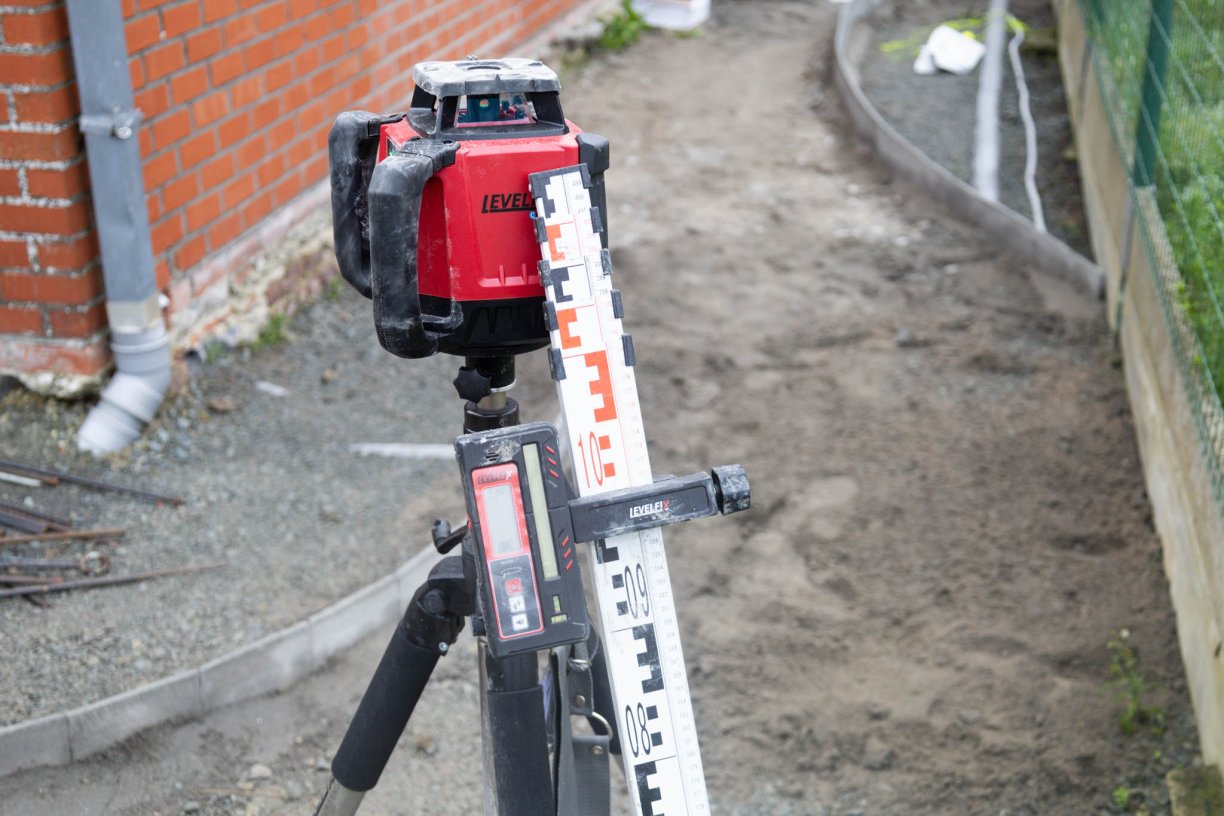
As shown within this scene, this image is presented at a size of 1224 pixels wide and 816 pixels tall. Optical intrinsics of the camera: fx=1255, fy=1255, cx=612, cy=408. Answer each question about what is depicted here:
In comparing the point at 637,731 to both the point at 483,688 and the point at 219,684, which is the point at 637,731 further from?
Answer: the point at 219,684

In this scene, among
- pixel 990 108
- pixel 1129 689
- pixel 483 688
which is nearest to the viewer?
pixel 483 688

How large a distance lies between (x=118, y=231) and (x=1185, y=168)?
3.33 m

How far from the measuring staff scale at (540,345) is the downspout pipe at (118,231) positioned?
6.95ft

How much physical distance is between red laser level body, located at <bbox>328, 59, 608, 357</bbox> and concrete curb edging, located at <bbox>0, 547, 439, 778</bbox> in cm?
164

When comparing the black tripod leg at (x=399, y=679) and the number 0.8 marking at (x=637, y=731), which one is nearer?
the number 0.8 marking at (x=637, y=731)

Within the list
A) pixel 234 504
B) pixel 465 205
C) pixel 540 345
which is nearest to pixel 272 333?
pixel 234 504

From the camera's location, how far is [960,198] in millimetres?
5996

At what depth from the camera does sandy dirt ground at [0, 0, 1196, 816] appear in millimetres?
2955

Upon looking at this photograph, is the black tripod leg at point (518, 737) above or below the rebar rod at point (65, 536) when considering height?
above

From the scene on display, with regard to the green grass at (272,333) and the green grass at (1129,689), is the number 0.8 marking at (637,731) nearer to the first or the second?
the green grass at (1129,689)

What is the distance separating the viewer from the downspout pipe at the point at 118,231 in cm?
350

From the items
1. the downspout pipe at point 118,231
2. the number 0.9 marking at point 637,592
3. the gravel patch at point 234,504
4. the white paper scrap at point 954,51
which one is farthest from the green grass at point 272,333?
the white paper scrap at point 954,51

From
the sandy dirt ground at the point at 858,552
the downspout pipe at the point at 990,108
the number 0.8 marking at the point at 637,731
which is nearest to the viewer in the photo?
the number 0.8 marking at the point at 637,731

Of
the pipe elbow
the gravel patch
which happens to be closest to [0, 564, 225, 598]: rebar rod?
the gravel patch
